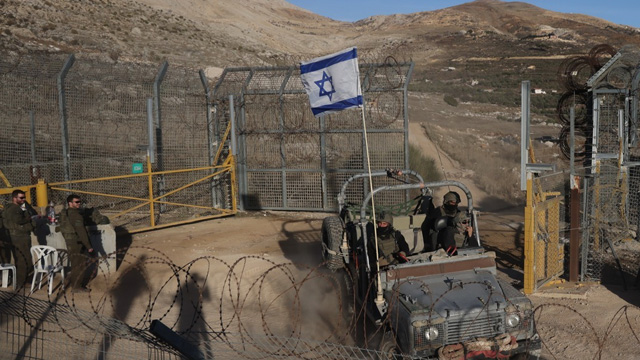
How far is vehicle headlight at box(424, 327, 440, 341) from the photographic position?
5.91 meters

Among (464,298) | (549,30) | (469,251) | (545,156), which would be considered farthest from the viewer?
(549,30)

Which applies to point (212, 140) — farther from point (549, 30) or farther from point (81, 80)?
point (549, 30)

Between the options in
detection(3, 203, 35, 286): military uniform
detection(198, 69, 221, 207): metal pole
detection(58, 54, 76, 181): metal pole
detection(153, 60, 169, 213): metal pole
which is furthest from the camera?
detection(198, 69, 221, 207): metal pole

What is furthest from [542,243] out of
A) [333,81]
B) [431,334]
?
[431,334]

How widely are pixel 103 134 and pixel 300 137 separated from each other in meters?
5.12

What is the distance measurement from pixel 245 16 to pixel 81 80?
74215 millimetres

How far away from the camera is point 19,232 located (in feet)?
31.7

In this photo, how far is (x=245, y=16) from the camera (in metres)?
86.8

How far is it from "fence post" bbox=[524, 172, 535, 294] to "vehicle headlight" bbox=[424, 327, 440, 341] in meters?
3.21

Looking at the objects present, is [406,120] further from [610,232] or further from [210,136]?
[210,136]

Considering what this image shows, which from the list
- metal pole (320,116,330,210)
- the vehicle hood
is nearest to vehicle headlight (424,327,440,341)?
the vehicle hood

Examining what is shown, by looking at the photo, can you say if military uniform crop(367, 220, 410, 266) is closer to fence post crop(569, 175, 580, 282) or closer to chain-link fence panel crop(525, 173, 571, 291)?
chain-link fence panel crop(525, 173, 571, 291)

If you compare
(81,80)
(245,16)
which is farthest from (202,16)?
(81,80)

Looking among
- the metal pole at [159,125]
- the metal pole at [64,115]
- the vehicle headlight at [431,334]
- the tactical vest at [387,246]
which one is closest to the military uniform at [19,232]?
the metal pole at [64,115]
